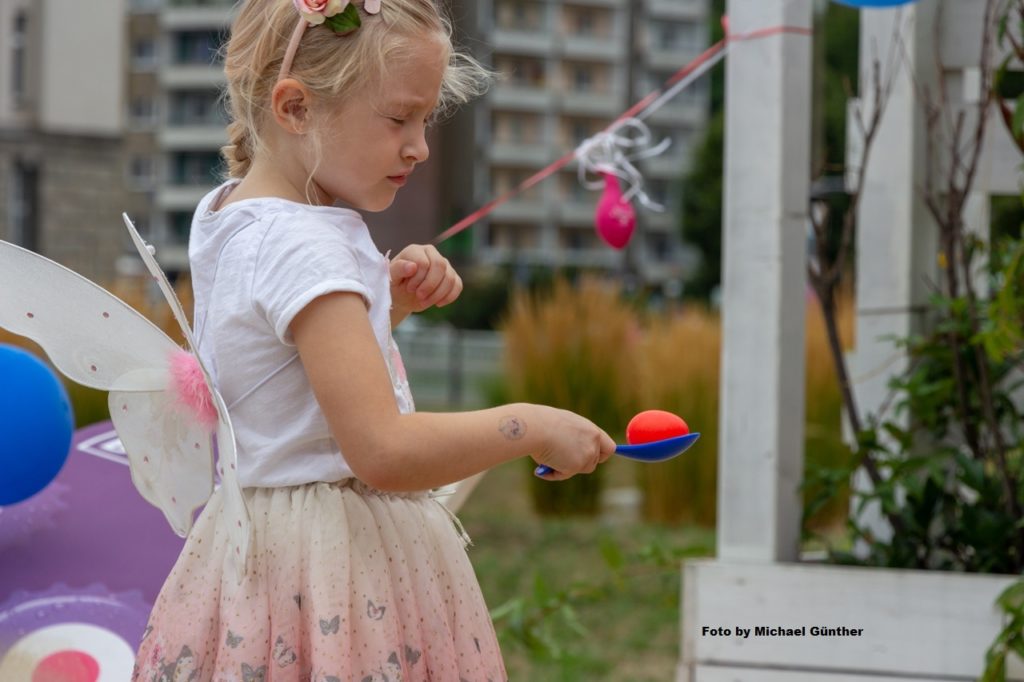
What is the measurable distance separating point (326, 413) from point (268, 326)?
13 centimetres

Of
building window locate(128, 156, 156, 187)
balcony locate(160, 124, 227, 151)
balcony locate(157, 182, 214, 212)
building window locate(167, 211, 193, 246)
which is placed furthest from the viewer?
building window locate(128, 156, 156, 187)

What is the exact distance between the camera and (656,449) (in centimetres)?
146

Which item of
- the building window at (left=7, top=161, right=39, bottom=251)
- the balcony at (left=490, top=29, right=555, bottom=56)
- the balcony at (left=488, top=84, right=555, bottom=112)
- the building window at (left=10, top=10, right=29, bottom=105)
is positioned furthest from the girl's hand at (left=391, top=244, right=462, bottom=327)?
the balcony at (left=490, top=29, right=555, bottom=56)

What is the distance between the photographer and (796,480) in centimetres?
296

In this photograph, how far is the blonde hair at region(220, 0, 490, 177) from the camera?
4.82 ft

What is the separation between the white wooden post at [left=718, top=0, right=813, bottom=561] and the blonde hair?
4.55 feet

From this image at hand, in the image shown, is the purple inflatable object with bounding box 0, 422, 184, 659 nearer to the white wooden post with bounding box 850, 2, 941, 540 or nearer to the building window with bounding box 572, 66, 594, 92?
the white wooden post with bounding box 850, 2, 941, 540

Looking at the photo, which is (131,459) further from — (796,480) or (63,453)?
(796,480)

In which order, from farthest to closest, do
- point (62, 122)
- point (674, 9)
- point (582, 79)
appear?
point (674, 9)
point (582, 79)
point (62, 122)

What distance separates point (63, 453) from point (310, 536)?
0.89 meters

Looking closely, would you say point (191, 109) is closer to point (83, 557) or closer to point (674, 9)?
point (674, 9)

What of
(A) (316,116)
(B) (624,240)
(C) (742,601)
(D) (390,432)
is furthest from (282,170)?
(C) (742,601)

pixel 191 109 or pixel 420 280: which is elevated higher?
pixel 191 109

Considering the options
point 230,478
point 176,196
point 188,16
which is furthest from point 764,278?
point 176,196
